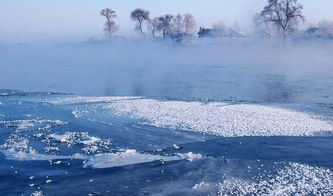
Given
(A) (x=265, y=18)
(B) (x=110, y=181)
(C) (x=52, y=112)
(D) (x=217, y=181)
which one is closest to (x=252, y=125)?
(D) (x=217, y=181)

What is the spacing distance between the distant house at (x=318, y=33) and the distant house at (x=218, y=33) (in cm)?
981

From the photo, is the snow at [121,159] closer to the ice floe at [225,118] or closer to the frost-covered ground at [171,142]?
the frost-covered ground at [171,142]

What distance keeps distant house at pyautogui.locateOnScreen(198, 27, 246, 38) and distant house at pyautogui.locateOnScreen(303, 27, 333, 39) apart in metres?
9.81

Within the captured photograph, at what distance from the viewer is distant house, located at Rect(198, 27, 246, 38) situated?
55750 mm

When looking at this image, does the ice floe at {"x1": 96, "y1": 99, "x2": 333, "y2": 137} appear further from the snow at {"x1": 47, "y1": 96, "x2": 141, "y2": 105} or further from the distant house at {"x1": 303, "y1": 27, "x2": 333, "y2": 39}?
the distant house at {"x1": 303, "y1": 27, "x2": 333, "y2": 39}

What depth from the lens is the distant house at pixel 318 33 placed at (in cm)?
4552

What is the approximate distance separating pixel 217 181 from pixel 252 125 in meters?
3.97

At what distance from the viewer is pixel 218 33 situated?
2208 inches

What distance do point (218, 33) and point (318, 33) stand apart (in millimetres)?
13525

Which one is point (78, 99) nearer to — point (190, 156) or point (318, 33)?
point (190, 156)

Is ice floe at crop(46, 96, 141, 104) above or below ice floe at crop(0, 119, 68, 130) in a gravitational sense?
below

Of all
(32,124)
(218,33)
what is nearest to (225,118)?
(32,124)

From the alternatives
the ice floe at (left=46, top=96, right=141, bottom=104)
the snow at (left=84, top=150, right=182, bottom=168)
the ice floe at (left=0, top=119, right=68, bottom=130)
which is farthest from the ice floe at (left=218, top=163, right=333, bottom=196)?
the ice floe at (left=46, top=96, right=141, bottom=104)

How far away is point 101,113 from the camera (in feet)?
41.1
